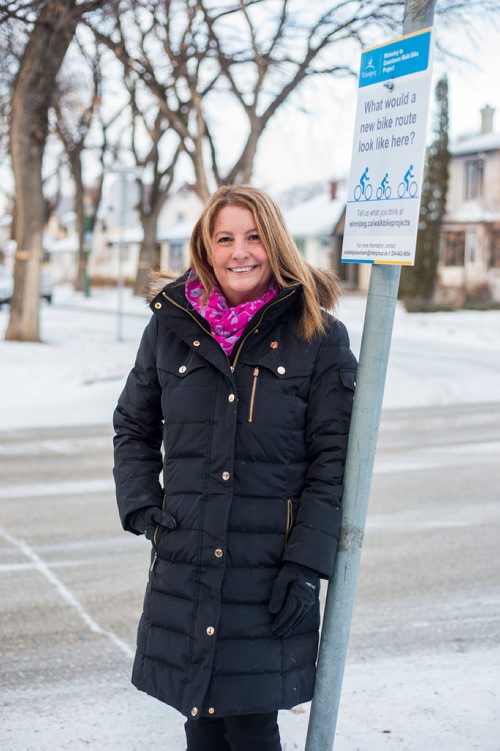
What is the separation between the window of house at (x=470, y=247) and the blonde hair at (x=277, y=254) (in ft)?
135

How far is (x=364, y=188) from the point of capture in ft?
9.32

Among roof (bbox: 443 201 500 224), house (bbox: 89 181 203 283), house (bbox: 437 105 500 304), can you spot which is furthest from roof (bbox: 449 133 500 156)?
house (bbox: 89 181 203 283)

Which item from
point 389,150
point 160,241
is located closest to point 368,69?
point 389,150

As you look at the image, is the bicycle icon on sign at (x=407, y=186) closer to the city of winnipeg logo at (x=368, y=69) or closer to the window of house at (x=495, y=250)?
the city of winnipeg logo at (x=368, y=69)

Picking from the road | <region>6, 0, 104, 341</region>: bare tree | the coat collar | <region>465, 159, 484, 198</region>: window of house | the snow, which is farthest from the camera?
<region>465, 159, 484, 198</region>: window of house

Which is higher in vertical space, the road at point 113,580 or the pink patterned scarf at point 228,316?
the pink patterned scarf at point 228,316

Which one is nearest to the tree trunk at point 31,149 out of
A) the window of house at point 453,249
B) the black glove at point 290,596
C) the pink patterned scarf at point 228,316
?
the pink patterned scarf at point 228,316

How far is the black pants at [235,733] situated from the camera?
2.79 m

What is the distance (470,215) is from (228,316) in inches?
1651

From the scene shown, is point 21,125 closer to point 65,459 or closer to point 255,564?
point 65,459

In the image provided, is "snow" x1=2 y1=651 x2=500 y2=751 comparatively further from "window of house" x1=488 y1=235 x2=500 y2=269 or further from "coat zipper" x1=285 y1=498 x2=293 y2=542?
"window of house" x1=488 y1=235 x2=500 y2=269

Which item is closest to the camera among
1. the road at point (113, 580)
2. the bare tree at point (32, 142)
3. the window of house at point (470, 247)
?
the road at point (113, 580)

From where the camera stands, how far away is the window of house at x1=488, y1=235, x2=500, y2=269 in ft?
123

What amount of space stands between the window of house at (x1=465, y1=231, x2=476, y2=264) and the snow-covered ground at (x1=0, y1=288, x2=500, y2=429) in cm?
1914
